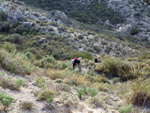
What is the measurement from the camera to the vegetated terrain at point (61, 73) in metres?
4.18

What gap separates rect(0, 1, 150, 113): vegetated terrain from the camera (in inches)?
165

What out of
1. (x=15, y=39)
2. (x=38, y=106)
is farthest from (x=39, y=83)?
(x=15, y=39)

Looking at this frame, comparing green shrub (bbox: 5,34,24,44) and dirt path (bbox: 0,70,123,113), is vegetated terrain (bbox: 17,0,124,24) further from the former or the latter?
dirt path (bbox: 0,70,123,113)

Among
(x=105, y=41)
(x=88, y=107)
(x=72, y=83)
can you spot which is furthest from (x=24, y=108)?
(x=105, y=41)

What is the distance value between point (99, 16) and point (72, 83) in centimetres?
3900

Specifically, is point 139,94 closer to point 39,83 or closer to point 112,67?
point 39,83

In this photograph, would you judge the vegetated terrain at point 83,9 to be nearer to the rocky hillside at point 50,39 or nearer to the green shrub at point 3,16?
the rocky hillside at point 50,39

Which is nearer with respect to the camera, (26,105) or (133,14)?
(26,105)

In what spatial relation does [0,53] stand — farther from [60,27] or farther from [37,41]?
[60,27]

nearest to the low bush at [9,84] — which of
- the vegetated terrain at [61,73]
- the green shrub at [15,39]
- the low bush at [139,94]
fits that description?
the vegetated terrain at [61,73]

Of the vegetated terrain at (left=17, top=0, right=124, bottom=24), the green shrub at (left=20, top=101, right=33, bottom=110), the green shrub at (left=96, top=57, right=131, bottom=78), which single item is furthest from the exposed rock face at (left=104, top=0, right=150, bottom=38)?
the green shrub at (left=20, top=101, right=33, bottom=110)

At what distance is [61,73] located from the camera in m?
7.27

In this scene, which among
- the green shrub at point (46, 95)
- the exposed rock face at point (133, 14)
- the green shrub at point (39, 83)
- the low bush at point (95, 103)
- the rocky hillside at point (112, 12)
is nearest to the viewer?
the green shrub at point (46, 95)

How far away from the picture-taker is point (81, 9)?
4541 centimetres
